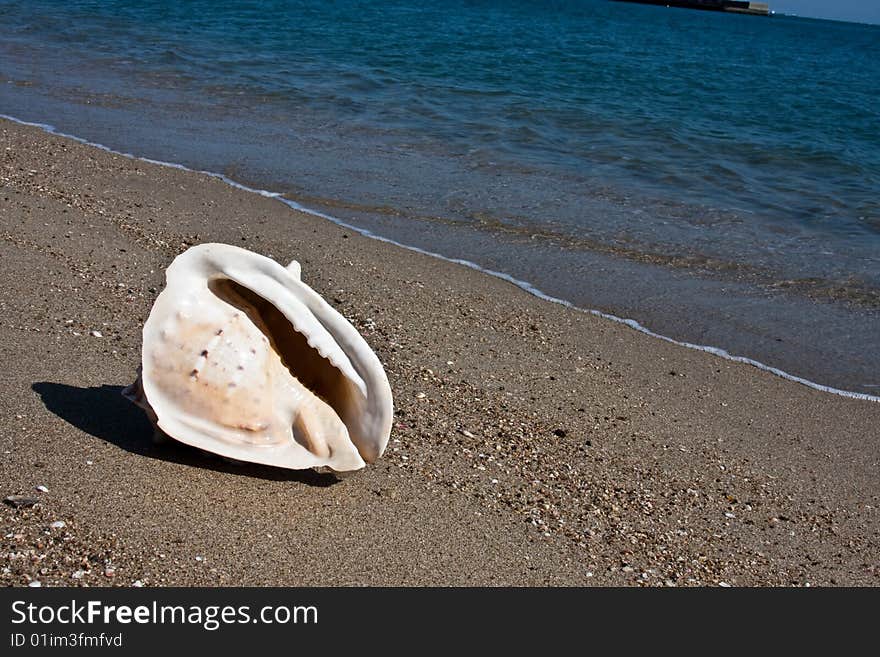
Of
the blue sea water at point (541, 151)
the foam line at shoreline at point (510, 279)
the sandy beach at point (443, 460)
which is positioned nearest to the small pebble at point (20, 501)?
the sandy beach at point (443, 460)

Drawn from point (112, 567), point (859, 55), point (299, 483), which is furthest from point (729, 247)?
point (859, 55)

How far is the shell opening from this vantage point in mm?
3295

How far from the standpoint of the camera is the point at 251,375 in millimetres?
3193

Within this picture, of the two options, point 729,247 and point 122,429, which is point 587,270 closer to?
point 729,247

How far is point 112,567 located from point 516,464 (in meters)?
1.60

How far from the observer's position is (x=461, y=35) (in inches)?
1003

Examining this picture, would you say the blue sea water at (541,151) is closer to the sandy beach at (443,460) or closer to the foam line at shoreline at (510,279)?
the foam line at shoreline at (510,279)

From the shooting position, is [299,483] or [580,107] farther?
[580,107]

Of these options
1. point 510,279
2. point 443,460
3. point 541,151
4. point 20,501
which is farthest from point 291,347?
point 541,151

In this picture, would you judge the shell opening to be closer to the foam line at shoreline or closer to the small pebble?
the small pebble

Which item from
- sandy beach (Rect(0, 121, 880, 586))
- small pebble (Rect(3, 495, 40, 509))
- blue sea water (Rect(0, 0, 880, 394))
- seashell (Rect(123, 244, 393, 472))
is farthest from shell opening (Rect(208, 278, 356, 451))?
blue sea water (Rect(0, 0, 880, 394))

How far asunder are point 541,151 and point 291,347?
7.91m

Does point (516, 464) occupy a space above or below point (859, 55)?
below

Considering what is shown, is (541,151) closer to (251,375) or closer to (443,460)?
(443,460)
